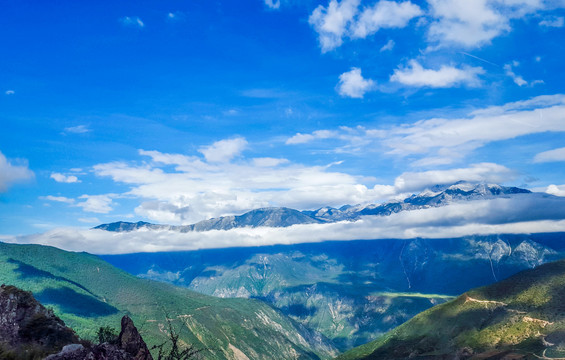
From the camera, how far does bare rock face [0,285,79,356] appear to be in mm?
40969

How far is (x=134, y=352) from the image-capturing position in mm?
39438

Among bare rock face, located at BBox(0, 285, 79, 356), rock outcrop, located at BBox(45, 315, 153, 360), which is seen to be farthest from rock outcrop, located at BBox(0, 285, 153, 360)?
rock outcrop, located at BBox(45, 315, 153, 360)

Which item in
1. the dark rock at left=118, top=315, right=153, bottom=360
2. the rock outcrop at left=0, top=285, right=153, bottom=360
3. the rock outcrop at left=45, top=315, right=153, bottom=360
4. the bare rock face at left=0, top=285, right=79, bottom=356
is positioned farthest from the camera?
the bare rock face at left=0, top=285, right=79, bottom=356

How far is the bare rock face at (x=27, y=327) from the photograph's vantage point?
41.0 m

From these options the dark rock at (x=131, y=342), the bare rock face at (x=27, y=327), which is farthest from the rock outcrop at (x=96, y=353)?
the bare rock face at (x=27, y=327)

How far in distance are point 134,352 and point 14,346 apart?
1229cm

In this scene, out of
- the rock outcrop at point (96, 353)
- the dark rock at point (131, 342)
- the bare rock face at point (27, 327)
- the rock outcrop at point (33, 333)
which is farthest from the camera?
the bare rock face at point (27, 327)

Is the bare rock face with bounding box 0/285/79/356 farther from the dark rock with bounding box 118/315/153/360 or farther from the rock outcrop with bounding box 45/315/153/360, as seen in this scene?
the rock outcrop with bounding box 45/315/153/360

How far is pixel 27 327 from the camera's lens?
45.3 m

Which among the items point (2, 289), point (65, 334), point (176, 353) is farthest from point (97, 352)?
point (2, 289)

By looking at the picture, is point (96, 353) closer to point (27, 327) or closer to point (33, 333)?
point (33, 333)

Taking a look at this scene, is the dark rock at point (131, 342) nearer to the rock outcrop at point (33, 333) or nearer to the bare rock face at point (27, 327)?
the rock outcrop at point (33, 333)

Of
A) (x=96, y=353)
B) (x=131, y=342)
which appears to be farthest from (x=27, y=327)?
(x=96, y=353)

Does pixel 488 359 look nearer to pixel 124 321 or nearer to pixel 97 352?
pixel 124 321
